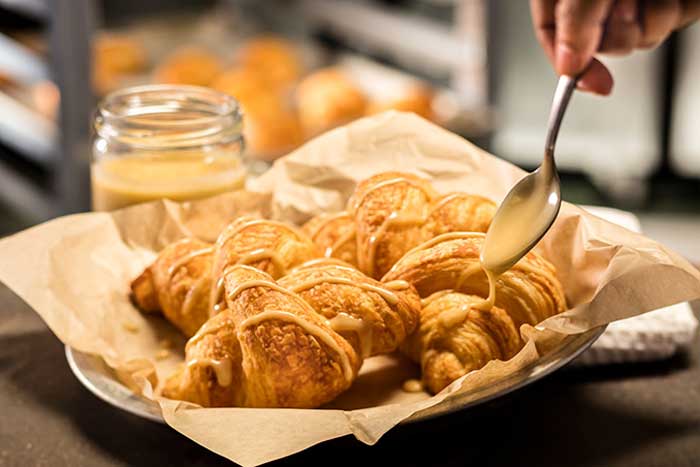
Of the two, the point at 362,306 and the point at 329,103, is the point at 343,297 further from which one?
the point at 329,103

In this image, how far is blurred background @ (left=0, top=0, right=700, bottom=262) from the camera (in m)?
2.24

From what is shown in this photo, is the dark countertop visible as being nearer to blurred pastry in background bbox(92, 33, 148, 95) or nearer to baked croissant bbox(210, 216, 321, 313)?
baked croissant bbox(210, 216, 321, 313)

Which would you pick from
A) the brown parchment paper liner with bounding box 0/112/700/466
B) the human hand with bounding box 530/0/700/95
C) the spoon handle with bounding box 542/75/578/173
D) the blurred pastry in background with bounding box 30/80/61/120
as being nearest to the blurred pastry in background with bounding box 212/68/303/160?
the blurred pastry in background with bounding box 30/80/61/120

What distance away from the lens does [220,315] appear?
0.90 m

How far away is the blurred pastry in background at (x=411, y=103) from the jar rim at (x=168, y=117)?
3.18ft

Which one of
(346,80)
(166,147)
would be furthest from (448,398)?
(346,80)

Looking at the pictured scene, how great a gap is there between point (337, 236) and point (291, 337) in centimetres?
25

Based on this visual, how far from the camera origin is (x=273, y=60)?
8.07 feet

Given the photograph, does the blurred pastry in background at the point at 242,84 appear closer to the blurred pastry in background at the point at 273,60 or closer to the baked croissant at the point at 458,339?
the blurred pastry in background at the point at 273,60

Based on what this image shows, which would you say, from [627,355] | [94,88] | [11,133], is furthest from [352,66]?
[627,355]

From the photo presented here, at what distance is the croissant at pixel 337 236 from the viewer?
104 centimetres

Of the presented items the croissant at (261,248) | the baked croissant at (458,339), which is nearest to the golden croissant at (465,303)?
the baked croissant at (458,339)

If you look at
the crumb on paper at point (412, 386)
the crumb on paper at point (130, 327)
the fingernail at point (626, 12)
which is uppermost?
the fingernail at point (626, 12)

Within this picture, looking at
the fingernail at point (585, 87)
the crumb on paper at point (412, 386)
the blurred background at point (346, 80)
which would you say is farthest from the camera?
the blurred background at point (346, 80)
